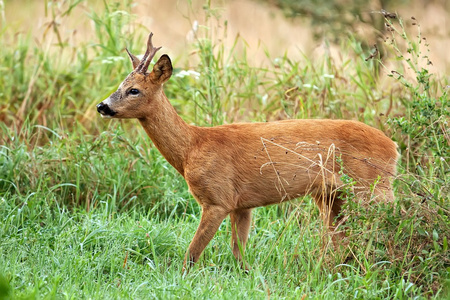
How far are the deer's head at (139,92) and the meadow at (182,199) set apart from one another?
2.86 feet

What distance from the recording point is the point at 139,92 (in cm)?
500

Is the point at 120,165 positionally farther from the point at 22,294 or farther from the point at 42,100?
the point at 22,294

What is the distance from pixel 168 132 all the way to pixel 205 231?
0.76m

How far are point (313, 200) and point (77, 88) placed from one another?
3245 mm

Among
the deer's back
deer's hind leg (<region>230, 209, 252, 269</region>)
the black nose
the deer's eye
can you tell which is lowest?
deer's hind leg (<region>230, 209, 252, 269</region>)

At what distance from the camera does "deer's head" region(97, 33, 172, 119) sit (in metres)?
4.93

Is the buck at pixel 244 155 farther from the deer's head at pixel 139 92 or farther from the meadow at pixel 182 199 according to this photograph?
the meadow at pixel 182 199

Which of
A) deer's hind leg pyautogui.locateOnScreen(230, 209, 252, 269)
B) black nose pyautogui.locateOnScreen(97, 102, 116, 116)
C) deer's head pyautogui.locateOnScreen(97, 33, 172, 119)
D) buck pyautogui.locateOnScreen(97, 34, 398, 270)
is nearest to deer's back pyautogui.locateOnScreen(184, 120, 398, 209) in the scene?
buck pyautogui.locateOnScreen(97, 34, 398, 270)

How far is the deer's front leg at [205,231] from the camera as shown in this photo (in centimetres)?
488

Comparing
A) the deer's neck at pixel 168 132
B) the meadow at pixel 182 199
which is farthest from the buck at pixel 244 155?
the meadow at pixel 182 199

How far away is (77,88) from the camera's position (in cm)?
770

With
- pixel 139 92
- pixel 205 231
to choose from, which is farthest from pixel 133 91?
pixel 205 231

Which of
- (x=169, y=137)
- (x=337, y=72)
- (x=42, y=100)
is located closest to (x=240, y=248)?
(x=169, y=137)

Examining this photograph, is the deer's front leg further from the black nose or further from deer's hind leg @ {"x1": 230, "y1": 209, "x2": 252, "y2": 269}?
the black nose
